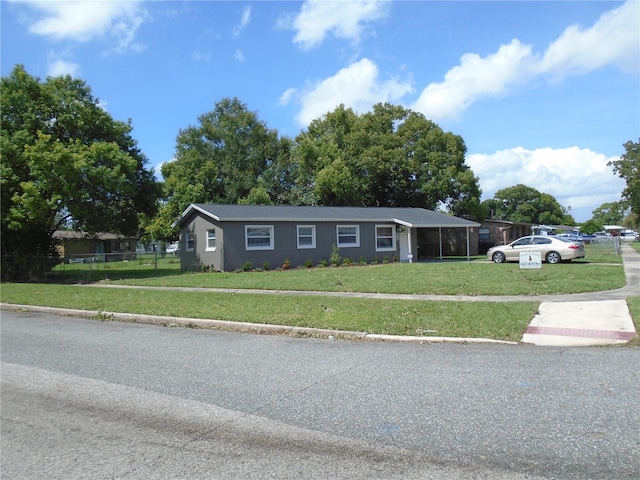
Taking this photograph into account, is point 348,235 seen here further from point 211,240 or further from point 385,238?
point 211,240

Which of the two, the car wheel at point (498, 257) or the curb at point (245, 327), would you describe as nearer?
the curb at point (245, 327)

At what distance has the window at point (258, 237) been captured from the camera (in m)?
25.2

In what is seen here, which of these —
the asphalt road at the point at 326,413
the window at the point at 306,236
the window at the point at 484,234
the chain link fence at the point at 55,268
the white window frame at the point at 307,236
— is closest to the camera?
the asphalt road at the point at 326,413

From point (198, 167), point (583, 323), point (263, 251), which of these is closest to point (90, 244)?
point (198, 167)

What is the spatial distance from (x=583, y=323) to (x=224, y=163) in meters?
43.9

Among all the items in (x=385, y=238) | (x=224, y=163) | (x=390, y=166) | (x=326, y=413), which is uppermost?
(x=224, y=163)

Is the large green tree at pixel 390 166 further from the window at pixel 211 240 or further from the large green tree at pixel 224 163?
the window at pixel 211 240

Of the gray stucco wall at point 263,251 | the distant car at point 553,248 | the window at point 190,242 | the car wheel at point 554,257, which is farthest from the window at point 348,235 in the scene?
the car wheel at point 554,257

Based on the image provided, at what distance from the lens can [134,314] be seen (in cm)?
1175

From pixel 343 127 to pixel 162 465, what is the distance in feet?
152

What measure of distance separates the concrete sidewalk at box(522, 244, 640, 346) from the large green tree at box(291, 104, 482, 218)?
102 feet

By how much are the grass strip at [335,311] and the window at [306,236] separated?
11875mm

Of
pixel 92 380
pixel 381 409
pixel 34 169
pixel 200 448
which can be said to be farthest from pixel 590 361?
pixel 34 169

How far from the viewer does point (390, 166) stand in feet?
144
